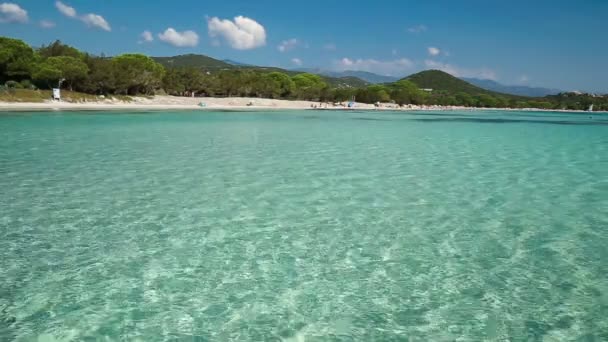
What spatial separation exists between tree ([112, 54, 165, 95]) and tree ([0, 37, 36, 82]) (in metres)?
10.8

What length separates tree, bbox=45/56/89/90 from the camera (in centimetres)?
6091

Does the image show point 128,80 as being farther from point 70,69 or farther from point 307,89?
point 307,89

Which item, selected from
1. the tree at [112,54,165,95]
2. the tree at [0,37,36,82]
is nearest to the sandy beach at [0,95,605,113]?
the tree at [112,54,165,95]

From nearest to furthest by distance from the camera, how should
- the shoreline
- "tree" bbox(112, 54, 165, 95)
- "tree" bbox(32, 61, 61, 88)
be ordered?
the shoreline → "tree" bbox(32, 61, 61, 88) → "tree" bbox(112, 54, 165, 95)

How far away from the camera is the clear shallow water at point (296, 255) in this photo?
500 cm

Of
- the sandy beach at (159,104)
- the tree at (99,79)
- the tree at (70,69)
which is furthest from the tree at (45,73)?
the sandy beach at (159,104)

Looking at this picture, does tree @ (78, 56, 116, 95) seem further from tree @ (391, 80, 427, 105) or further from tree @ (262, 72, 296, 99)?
tree @ (391, 80, 427, 105)

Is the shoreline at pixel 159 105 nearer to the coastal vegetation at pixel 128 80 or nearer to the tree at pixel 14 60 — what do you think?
the coastal vegetation at pixel 128 80

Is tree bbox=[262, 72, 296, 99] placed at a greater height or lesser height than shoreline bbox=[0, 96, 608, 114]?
greater

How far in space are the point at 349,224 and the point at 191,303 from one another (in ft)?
13.5

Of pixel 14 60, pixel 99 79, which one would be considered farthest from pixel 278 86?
pixel 14 60

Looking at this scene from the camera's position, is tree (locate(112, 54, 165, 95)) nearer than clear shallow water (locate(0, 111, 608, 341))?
No

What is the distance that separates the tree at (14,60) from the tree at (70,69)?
102 inches

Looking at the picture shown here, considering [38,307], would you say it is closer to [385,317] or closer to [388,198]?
[385,317]
